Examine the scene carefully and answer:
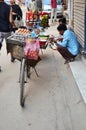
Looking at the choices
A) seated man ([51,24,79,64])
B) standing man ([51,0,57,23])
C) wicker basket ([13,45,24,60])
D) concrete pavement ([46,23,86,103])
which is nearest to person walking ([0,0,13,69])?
seated man ([51,24,79,64])

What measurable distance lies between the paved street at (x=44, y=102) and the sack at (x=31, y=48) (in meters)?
0.80

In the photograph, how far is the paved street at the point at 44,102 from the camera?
520 cm

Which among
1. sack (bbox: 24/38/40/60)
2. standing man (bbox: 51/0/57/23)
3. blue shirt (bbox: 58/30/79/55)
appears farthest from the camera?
standing man (bbox: 51/0/57/23)

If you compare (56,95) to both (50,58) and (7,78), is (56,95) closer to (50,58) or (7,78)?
(7,78)

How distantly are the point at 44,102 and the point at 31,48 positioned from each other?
0.98 m

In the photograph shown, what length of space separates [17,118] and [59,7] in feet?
61.8

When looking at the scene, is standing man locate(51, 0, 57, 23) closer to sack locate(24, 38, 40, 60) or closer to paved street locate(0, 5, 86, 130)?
paved street locate(0, 5, 86, 130)

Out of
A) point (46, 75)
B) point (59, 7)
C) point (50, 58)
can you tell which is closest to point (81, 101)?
point (46, 75)

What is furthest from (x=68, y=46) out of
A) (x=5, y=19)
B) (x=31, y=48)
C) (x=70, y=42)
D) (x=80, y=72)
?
(x=31, y=48)

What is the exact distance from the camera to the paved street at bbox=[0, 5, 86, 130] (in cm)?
520

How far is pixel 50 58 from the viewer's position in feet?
32.5

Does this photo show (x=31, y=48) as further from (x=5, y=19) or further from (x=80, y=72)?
(x=5, y=19)

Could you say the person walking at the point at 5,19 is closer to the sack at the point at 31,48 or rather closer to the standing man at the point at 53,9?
the sack at the point at 31,48

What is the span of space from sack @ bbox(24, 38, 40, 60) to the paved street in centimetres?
80
